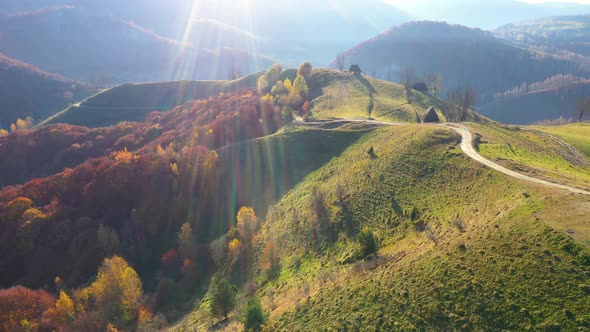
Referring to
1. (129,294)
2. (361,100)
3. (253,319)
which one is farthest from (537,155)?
(129,294)

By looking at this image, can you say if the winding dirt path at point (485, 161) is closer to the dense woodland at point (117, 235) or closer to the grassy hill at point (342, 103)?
the grassy hill at point (342, 103)

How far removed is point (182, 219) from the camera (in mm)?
78562

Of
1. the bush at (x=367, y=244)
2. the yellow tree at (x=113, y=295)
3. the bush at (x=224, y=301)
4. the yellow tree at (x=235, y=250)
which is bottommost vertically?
the yellow tree at (x=113, y=295)

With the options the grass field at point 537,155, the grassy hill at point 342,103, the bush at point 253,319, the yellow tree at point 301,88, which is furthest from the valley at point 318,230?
the yellow tree at point 301,88

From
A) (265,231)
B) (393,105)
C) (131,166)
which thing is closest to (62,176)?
(131,166)

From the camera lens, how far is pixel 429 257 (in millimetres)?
32156

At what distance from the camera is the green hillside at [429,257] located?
25.5 meters

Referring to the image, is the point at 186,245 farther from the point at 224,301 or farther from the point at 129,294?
the point at 224,301

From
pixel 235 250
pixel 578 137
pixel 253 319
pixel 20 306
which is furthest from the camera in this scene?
pixel 578 137

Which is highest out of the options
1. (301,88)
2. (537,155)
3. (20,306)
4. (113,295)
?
(301,88)

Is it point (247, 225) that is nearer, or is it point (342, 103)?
point (247, 225)

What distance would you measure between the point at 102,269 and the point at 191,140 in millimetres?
58646

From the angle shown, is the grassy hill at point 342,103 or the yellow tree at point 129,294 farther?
the grassy hill at point 342,103

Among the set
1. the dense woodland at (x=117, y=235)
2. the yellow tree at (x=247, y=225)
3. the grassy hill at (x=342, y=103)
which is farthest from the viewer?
the grassy hill at (x=342, y=103)
